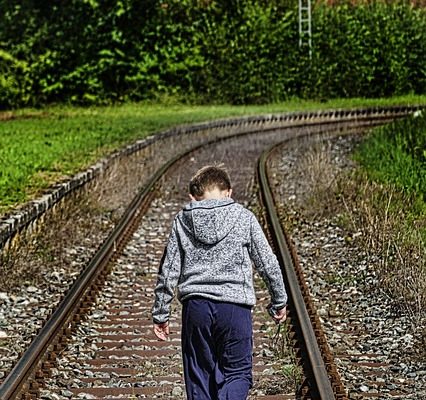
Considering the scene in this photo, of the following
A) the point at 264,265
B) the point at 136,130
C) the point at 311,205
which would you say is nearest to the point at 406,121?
the point at 136,130

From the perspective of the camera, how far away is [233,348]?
5.38 meters

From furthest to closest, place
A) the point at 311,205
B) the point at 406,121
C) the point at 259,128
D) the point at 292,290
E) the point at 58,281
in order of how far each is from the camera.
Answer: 1. the point at 259,128
2. the point at 406,121
3. the point at 311,205
4. the point at 58,281
5. the point at 292,290

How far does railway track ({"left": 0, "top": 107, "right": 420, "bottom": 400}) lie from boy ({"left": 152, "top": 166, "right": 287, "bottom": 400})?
1.04 meters

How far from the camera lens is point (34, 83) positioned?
3825 cm

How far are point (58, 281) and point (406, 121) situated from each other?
13141mm

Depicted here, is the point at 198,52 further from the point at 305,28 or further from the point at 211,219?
the point at 211,219

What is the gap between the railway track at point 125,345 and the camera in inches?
269

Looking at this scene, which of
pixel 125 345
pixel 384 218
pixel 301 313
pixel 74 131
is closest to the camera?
pixel 125 345

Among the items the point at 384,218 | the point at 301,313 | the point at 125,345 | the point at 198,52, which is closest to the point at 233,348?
the point at 125,345

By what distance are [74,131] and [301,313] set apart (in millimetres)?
16452

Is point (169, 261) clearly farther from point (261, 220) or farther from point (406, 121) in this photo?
point (406, 121)

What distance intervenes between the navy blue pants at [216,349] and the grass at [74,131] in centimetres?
679

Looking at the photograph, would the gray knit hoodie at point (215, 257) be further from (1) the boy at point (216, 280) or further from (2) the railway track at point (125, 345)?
(2) the railway track at point (125, 345)

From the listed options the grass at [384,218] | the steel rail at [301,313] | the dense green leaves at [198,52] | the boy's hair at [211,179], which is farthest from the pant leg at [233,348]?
the dense green leaves at [198,52]
